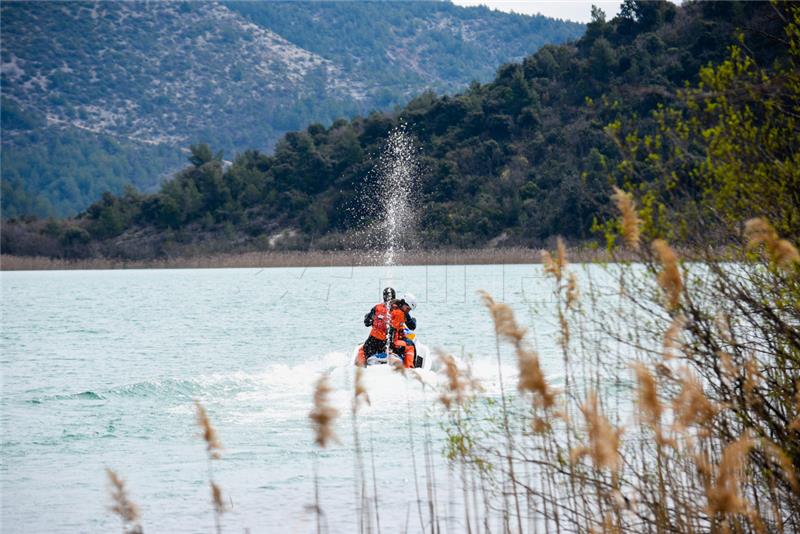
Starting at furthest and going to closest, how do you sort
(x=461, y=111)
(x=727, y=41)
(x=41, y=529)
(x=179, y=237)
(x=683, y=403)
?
(x=179, y=237), (x=461, y=111), (x=727, y=41), (x=41, y=529), (x=683, y=403)

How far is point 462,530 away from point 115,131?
589ft

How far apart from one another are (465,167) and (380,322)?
53738 mm

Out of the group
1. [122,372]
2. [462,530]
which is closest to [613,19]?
[122,372]

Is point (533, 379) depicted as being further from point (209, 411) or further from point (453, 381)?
Result: point (209, 411)

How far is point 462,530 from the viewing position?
8.83 m

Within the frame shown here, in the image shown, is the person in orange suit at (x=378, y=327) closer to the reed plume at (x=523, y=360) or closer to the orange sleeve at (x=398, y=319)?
the orange sleeve at (x=398, y=319)

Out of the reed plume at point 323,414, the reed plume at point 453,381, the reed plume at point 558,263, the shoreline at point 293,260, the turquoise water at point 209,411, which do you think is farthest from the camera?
the shoreline at point 293,260

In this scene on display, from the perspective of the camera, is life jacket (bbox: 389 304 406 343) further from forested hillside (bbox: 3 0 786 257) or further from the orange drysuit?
forested hillside (bbox: 3 0 786 257)

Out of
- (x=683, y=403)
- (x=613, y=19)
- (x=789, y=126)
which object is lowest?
(x=683, y=403)

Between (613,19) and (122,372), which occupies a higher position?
(613,19)

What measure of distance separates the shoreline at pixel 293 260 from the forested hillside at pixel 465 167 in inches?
39.6

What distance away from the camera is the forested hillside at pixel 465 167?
2470 inches

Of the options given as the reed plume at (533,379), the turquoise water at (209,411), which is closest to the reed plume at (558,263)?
the turquoise water at (209,411)

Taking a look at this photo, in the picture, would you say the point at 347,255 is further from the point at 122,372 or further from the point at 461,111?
the point at 122,372
